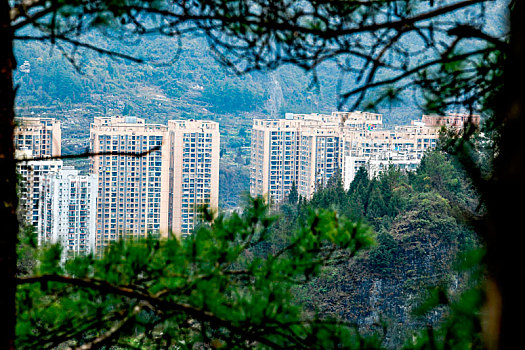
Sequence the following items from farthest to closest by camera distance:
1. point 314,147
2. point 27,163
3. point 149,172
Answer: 1. point 314,147
2. point 149,172
3. point 27,163

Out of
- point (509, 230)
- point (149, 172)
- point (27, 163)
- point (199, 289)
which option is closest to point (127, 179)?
point (149, 172)

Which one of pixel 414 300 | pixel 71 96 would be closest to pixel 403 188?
pixel 414 300

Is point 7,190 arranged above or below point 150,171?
above

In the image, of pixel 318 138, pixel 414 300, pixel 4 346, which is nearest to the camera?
pixel 4 346

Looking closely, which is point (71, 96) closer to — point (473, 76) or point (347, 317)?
point (347, 317)

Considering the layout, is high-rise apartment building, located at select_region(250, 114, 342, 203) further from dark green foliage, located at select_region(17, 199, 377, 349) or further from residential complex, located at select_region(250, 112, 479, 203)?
dark green foliage, located at select_region(17, 199, 377, 349)

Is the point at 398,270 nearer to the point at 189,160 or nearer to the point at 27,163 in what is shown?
the point at 27,163

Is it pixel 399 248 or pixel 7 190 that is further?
pixel 399 248
